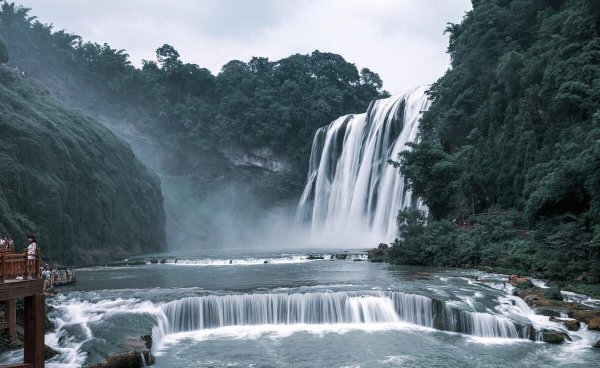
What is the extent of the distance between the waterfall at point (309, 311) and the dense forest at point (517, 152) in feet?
25.9

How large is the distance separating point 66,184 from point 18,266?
29.1 metres

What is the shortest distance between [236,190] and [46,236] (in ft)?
155

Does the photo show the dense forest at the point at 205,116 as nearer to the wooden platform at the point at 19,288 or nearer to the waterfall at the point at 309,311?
the waterfall at the point at 309,311

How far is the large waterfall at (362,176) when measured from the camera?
50375mm

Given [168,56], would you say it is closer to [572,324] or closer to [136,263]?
[136,263]

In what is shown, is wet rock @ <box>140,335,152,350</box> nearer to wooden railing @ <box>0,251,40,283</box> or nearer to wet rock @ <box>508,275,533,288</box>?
wooden railing @ <box>0,251,40,283</box>

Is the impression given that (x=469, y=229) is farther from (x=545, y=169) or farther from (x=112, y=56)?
(x=112, y=56)

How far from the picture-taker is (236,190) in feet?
268

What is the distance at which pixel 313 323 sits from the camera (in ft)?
65.7

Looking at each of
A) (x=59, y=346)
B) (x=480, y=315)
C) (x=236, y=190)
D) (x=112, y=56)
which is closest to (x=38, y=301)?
(x=59, y=346)

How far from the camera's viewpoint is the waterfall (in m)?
Result: 19.4

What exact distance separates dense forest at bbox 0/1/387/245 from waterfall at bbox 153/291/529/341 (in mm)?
52538

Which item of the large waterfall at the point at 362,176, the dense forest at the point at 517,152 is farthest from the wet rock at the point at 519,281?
the large waterfall at the point at 362,176

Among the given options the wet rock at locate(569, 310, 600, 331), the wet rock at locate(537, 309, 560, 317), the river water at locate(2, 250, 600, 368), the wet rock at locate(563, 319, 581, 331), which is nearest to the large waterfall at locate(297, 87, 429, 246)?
the river water at locate(2, 250, 600, 368)
